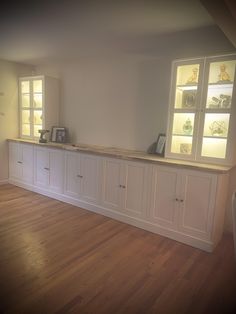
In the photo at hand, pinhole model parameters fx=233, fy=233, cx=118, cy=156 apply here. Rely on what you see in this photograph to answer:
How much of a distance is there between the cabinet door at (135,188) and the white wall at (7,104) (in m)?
2.88

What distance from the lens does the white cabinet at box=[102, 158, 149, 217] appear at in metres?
→ 3.14

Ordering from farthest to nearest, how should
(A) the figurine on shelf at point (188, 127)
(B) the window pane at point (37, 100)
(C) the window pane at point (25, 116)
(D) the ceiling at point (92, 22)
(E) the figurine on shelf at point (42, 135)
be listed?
1. (C) the window pane at point (25, 116)
2. (B) the window pane at point (37, 100)
3. (E) the figurine on shelf at point (42, 135)
4. (A) the figurine on shelf at point (188, 127)
5. (D) the ceiling at point (92, 22)

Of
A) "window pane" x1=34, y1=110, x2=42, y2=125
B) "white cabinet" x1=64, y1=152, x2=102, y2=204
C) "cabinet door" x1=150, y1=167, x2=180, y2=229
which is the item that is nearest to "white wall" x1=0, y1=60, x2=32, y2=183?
"window pane" x1=34, y1=110, x2=42, y2=125

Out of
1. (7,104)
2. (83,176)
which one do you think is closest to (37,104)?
(7,104)

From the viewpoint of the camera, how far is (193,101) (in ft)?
9.68

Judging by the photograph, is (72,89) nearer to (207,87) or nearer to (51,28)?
(51,28)

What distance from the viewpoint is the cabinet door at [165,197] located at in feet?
9.41

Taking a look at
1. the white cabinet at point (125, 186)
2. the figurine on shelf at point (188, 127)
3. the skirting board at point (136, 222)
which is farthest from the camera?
the white cabinet at point (125, 186)

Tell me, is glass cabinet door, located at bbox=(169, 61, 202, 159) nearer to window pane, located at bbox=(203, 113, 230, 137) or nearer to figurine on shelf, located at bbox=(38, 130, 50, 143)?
window pane, located at bbox=(203, 113, 230, 137)

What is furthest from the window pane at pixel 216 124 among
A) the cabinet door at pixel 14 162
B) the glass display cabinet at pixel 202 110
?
the cabinet door at pixel 14 162

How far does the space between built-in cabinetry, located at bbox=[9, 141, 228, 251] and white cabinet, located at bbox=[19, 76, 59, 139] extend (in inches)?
22.4

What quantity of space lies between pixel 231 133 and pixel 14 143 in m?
3.97

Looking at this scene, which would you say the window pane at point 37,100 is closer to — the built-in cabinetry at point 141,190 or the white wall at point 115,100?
the white wall at point 115,100

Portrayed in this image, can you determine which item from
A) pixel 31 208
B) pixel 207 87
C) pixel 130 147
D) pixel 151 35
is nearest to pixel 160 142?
pixel 130 147
